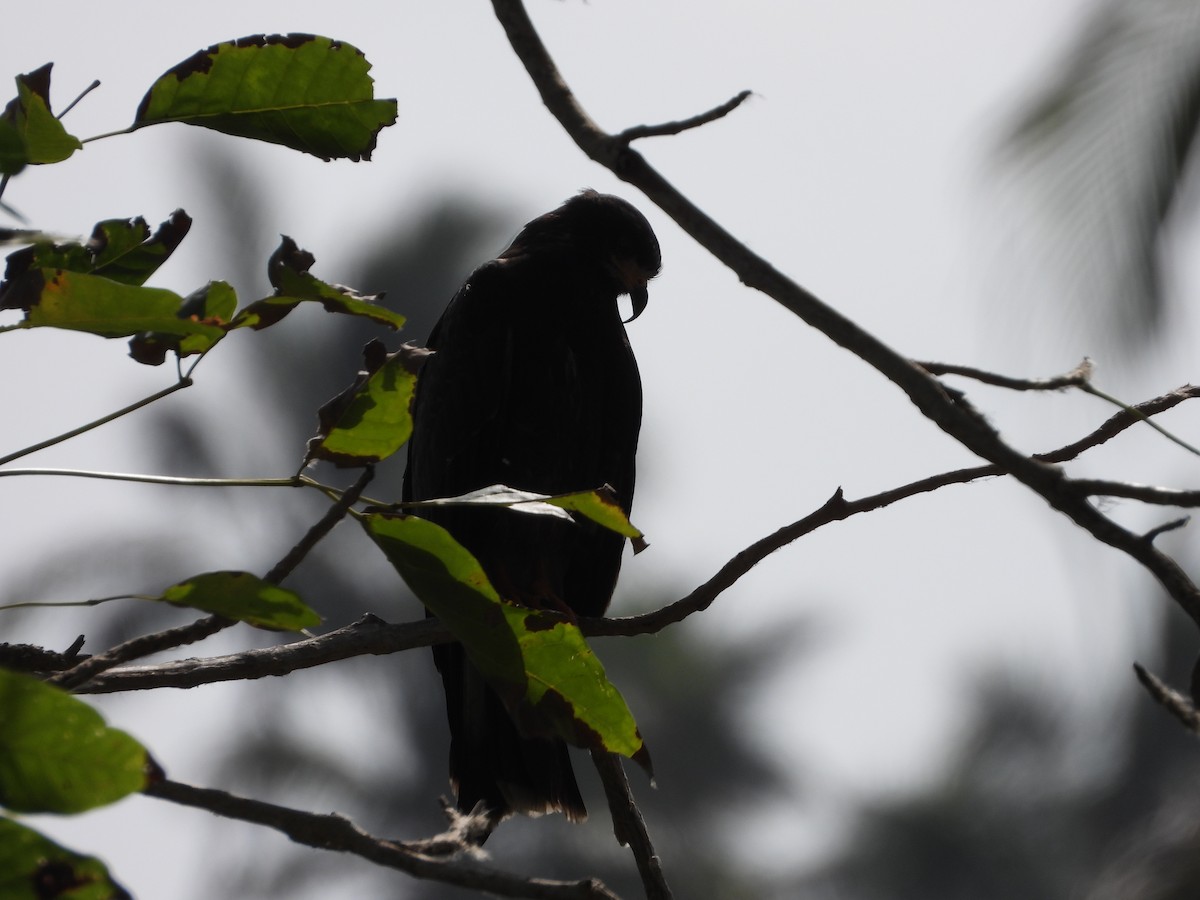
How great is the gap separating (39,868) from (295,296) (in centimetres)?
86

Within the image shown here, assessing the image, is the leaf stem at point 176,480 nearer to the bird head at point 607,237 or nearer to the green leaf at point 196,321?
the green leaf at point 196,321

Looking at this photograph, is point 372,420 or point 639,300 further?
point 639,300

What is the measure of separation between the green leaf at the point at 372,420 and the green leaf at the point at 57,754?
0.69m

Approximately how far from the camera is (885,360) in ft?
5.32

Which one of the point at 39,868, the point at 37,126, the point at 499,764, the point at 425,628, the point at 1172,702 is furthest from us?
the point at 499,764

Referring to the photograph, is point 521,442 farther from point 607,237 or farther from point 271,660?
point 271,660

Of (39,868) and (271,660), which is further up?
(271,660)

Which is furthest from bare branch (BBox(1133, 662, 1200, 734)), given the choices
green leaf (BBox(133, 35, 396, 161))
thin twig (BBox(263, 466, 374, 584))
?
green leaf (BBox(133, 35, 396, 161))

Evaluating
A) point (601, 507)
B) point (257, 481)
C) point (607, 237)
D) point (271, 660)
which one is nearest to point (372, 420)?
point (257, 481)

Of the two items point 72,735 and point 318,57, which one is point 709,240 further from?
point 72,735

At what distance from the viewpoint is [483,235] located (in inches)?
806

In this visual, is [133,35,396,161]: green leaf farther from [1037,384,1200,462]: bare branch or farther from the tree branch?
[1037,384,1200,462]: bare branch

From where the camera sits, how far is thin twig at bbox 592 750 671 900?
2531mm

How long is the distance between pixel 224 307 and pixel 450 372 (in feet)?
8.11
